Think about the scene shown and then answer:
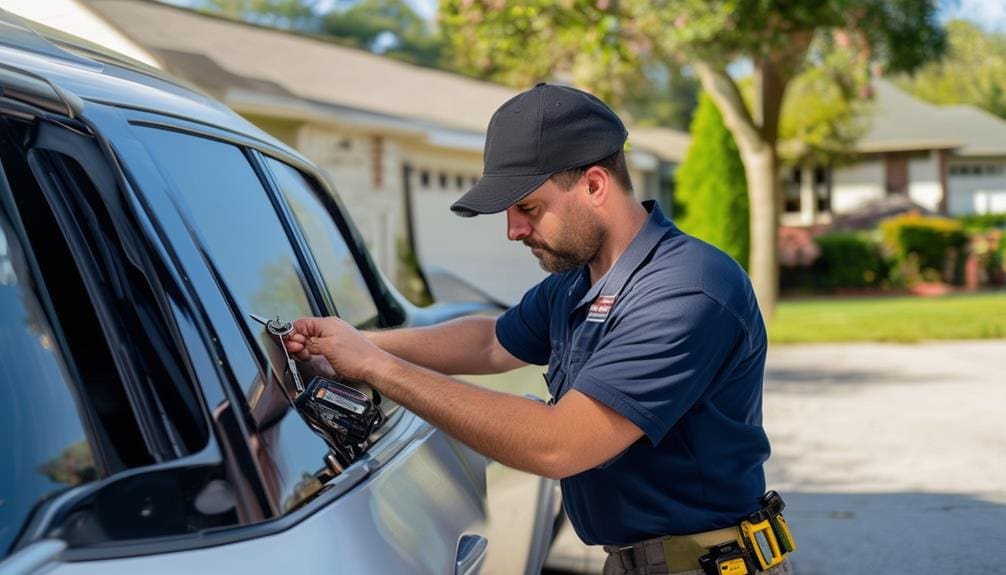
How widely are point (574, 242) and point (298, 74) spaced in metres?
13.8

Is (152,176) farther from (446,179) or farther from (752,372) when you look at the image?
(446,179)

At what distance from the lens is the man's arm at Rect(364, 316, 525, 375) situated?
2.92 m

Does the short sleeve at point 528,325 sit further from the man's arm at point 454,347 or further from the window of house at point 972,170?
the window of house at point 972,170

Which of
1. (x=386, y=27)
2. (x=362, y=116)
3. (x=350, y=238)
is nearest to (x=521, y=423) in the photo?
(x=350, y=238)

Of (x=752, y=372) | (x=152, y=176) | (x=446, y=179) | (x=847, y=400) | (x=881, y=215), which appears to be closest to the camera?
(x=152, y=176)

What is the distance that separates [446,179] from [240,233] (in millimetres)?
15317

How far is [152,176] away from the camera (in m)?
1.82

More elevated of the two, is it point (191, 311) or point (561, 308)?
point (191, 311)

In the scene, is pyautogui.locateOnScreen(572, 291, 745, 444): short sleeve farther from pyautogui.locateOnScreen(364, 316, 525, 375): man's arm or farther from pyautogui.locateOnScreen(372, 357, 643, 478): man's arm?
pyautogui.locateOnScreen(364, 316, 525, 375): man's arm

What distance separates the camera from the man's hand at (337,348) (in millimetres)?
2266

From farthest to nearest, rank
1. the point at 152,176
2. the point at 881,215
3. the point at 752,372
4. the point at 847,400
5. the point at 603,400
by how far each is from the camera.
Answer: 1. the point at 881,215
2. the point at 847,400
3. the point at 752,372
4. the point at 603,400
5. the point at 152,176

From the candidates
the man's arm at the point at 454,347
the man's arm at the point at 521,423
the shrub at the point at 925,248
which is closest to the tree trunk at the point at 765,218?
the shrub at the point at 925,248

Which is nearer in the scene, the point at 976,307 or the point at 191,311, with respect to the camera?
the point at 191,311

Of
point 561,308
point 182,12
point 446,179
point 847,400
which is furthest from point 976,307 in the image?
point 561,308
